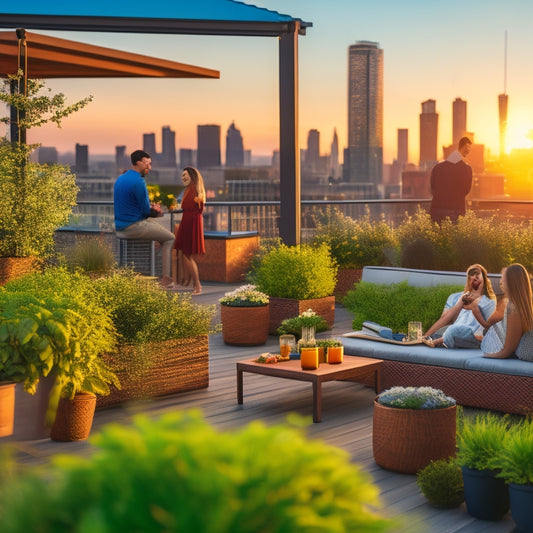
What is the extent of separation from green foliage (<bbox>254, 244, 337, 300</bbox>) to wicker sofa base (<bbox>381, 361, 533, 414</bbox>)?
3.30 meters

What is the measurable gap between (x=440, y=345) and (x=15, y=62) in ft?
22.8

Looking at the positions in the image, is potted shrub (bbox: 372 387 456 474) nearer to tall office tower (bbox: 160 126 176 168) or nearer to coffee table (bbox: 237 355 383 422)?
coffee table (bbox: 237 355 383 422)

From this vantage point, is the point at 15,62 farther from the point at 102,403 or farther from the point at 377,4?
the point at 377,4

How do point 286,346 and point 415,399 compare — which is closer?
point 415,399

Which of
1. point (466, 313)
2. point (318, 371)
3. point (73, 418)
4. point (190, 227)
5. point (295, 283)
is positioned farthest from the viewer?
point (190, 227)

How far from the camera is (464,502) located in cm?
457

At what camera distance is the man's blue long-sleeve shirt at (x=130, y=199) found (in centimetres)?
1112

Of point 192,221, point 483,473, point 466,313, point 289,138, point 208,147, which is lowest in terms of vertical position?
point 483,473

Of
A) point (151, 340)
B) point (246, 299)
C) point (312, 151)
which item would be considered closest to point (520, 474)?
point (151, 340)

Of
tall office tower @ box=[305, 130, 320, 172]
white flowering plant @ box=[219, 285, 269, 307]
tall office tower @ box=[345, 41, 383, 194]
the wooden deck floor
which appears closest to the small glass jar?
the wooden deck floor

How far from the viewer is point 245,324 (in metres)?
9.25

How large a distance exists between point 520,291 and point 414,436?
158cm

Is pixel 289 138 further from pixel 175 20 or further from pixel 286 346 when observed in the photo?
pixel 286 346

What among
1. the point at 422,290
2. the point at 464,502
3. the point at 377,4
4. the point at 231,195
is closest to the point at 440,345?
the point at 422,290
